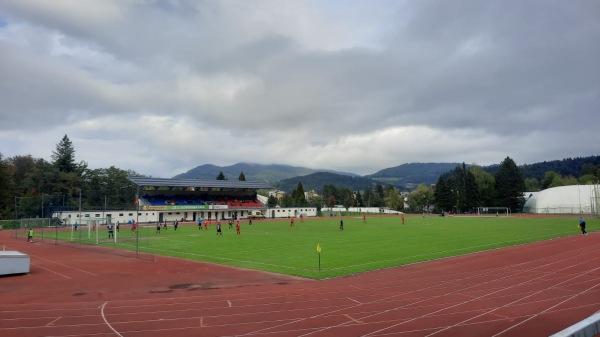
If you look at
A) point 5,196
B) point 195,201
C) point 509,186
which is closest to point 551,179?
point 509,186

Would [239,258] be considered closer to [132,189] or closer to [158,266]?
[158,266]

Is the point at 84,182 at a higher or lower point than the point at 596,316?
higher

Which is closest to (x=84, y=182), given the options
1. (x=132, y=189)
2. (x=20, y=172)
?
(x=20, y=172)

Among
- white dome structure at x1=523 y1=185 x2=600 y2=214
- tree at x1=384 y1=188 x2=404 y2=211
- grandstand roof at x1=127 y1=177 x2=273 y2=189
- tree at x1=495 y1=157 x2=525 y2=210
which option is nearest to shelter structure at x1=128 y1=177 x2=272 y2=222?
grandstand roof at x1=127 y1=177 x2=273 y2=189

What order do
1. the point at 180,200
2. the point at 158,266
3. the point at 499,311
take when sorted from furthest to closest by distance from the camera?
the point at 180,200 < the point at 158,266 < the point at 499,311

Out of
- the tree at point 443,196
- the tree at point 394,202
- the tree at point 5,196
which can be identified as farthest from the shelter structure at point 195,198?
the tree at point 394,202

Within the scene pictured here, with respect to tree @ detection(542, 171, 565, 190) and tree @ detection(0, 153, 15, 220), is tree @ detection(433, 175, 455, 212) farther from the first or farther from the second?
tree @ detection(0, 153, 15, 220)

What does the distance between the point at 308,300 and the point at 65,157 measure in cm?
10092

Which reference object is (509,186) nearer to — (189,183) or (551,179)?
(551,179)

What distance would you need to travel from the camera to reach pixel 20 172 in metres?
102

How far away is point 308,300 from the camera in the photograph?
46.3 ft

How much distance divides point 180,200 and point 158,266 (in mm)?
64116

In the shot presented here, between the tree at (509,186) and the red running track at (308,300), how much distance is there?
91951mm

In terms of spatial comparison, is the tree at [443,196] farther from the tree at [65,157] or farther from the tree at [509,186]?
the tree at [65,157]
